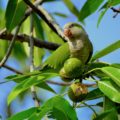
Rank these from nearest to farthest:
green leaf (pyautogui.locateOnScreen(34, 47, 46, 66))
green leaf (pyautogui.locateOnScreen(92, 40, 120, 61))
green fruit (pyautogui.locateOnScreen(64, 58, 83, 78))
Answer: green fruit (pyautogui.locateOnScreen(64, 58, 83, 78)), green leaf (pyautogui.locateOnScreen(92, 40, 120, 61)), green leaf (pyautogui.locateOnScreen(34, 47, 46, 66))

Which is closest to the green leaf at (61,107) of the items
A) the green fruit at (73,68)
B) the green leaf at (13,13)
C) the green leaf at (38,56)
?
the green fruit at (73,68)

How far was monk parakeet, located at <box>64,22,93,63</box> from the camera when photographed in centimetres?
142

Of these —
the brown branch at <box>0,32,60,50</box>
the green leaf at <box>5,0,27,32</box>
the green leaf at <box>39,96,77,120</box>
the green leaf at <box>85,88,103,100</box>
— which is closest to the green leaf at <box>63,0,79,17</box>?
the brown branch at <box>0,32,60,50</box>

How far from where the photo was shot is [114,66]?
1.32 m

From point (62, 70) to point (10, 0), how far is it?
1.74ft

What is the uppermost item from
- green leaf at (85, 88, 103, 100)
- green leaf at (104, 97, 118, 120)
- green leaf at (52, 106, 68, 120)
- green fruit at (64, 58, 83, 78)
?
green fruit at (64, 58, 83, 78)

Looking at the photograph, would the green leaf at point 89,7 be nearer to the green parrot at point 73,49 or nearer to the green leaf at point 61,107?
Answer: the green parrot at point 73,49

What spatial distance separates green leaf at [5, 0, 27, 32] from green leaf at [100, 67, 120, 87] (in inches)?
24.1

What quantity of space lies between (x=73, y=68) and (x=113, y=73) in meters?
0.12

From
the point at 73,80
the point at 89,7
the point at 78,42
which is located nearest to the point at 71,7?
the point at 89,7

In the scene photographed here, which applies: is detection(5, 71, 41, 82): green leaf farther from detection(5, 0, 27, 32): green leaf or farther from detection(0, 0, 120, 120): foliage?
detection(5, 0, 27, 32): green leaf

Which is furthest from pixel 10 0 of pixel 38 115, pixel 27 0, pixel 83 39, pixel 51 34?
pixel 51 34

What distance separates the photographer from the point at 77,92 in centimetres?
125

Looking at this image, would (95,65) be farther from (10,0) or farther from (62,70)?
(10,0)
